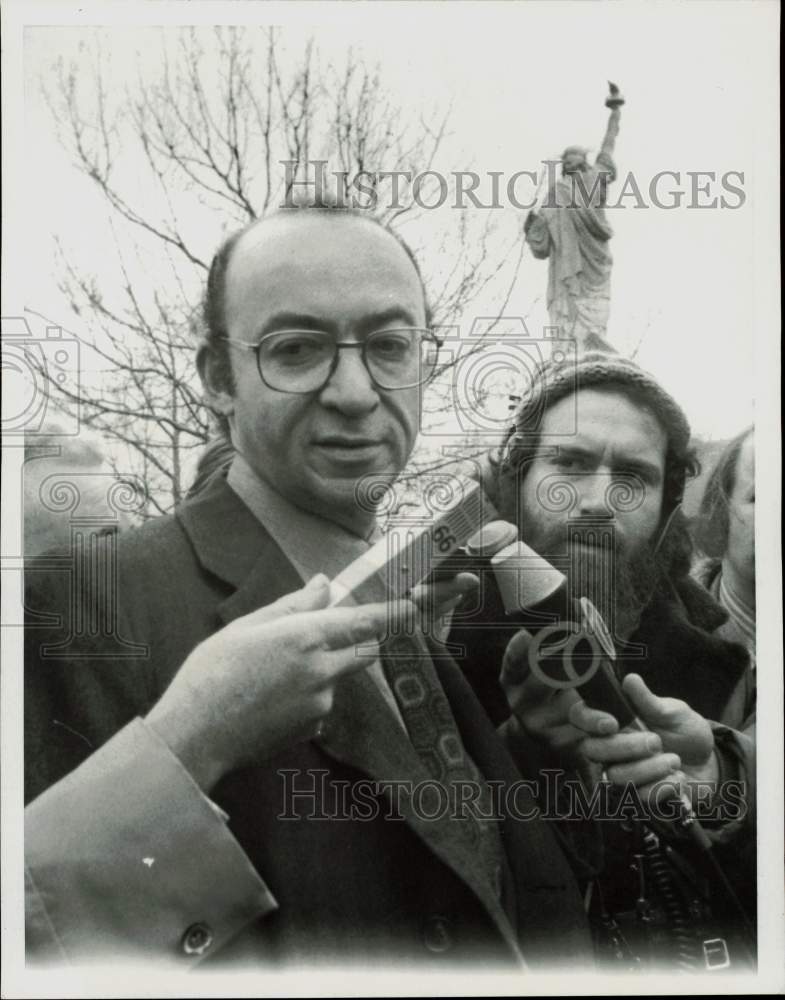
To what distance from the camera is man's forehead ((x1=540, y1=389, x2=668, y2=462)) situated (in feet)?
13.4

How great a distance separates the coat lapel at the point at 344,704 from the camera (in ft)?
12.7

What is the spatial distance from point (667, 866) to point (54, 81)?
3144mm

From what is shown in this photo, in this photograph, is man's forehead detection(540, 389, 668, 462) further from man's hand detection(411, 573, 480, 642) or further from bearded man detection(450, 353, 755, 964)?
man's hand detection(411, 573, 480, 642)

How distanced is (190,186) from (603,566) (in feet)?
5.80

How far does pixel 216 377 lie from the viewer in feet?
13.1

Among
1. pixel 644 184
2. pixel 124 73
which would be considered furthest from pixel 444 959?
pixel 124 73

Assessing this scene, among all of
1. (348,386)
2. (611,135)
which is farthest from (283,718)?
(611,135)

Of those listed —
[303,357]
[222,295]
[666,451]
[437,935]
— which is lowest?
[437,935]

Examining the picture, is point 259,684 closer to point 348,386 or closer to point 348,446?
point 348,446

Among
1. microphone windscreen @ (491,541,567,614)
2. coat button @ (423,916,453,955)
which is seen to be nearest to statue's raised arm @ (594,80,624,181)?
microphone windscreen @ (491,541,567,614)

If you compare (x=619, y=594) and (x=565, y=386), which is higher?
(x=565, y=386)

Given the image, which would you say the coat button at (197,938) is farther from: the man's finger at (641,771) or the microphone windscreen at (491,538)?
the microphone windscreen at (491,538)

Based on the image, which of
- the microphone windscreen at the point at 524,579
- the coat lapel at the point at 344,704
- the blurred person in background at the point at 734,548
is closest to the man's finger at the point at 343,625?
the coat lapel at the point at 344,704

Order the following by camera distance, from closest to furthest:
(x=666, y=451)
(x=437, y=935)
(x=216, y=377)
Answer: (x=437, y=935) → (x=216, y=377) → (x=666, y=451)
